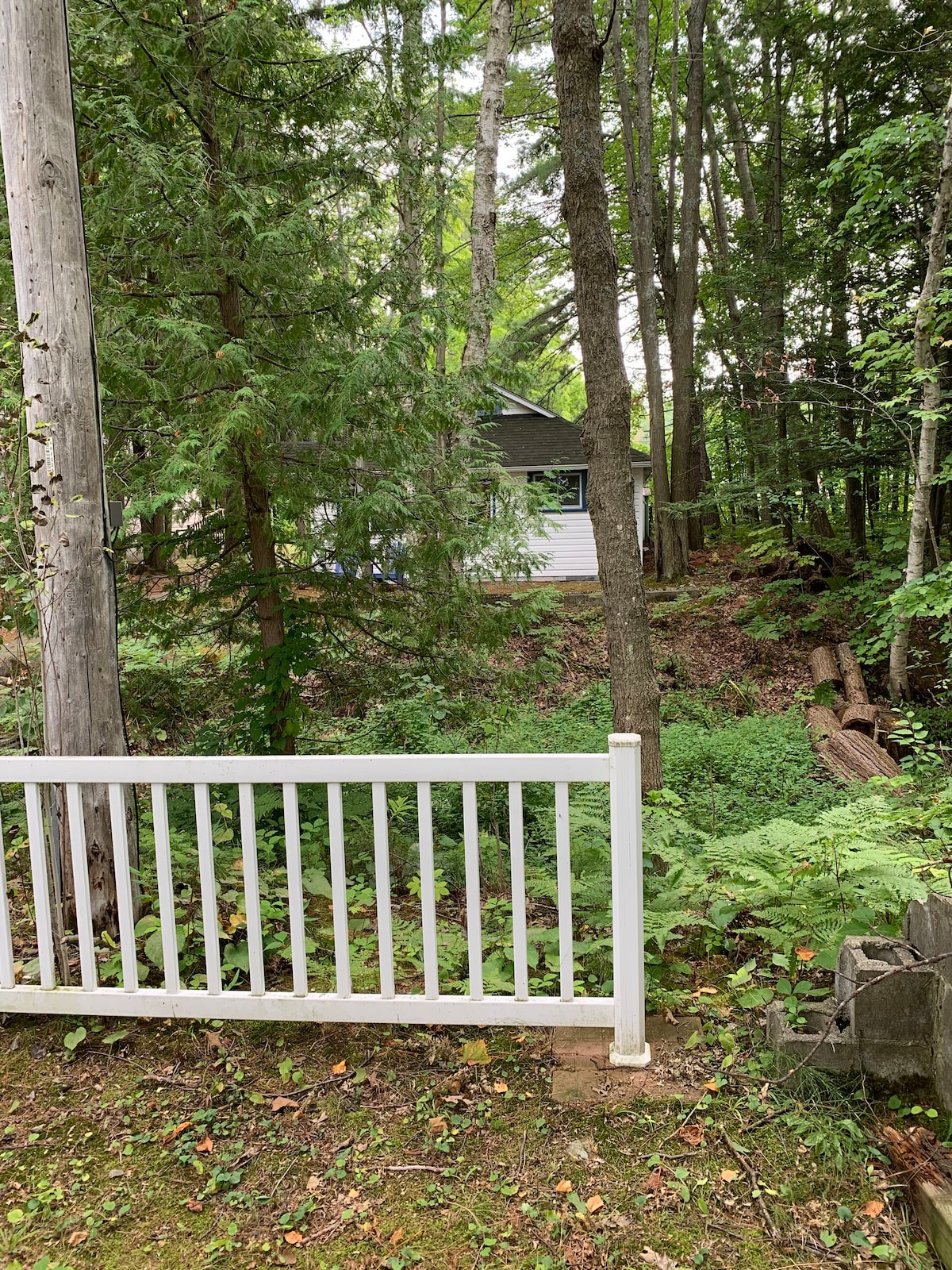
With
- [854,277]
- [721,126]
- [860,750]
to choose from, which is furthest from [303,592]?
[721,126]

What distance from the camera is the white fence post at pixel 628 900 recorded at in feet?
7.13

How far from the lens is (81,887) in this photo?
8.17ft

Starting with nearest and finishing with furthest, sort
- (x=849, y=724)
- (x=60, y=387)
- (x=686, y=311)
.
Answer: (x=60, y=387), (x=849, y=724), (x=686, y=311)

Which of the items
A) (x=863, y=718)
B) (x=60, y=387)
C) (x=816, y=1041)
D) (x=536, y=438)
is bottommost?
(x=863, y=718)

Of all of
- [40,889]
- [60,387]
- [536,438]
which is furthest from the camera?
[536,438]

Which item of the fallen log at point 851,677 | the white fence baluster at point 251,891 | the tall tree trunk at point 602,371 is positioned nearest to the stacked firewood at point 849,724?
the fallen log at point 851,677

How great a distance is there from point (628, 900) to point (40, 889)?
1955 mm

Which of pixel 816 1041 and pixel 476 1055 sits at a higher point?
pixel 816 1041

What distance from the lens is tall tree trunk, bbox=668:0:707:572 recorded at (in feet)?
41.2

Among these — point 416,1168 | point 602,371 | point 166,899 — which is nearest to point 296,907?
point 166,899

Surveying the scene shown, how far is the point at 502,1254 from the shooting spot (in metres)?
1.82

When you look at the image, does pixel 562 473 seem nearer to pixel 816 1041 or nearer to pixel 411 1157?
pixel 816 1041

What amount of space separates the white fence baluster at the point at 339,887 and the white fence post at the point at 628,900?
0.84 meters

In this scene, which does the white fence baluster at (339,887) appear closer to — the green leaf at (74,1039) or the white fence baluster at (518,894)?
the white fence baluster at (518,894)
